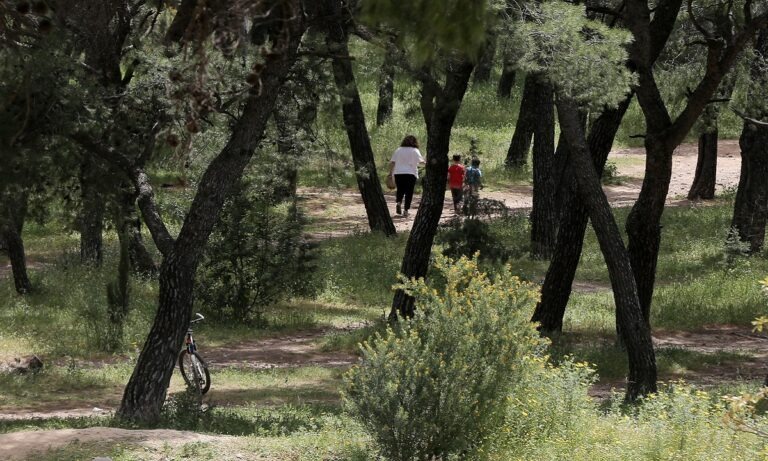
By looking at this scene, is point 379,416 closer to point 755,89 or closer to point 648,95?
point 648,95

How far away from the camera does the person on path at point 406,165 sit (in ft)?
75.6

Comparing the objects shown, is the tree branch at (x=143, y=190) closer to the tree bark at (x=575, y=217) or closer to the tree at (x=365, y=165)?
the tree bark at (x=575, y=217)

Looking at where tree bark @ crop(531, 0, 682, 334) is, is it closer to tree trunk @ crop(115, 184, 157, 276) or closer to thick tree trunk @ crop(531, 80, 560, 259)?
tree trunk @ crop(115, 184, 157, 276)

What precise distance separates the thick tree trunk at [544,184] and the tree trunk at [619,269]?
874 cm

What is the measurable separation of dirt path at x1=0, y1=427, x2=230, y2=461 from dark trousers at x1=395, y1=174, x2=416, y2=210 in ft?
51.5

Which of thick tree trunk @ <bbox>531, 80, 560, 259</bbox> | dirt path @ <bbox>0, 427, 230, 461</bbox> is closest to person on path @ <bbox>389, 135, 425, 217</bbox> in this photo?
thick tree trunk @ <bbox>531, 80, 560, 259</bbox>

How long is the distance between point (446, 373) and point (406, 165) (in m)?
16.2

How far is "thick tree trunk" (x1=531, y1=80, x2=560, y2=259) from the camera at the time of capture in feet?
66.3

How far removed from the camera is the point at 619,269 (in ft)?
36.7

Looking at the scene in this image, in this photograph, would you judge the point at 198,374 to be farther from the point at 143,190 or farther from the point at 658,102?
the point at 658,102

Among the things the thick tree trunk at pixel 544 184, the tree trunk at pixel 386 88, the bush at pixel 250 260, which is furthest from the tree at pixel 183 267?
the thick tree trunk at pixel 544 184

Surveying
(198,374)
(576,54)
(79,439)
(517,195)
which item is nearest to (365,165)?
(517,195)

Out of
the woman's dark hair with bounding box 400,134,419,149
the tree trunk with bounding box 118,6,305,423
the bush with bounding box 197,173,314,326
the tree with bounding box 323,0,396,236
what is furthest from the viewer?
the woman's dark hair with bounding box 400,134,419,149

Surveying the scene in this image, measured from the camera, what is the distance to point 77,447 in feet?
24.8
